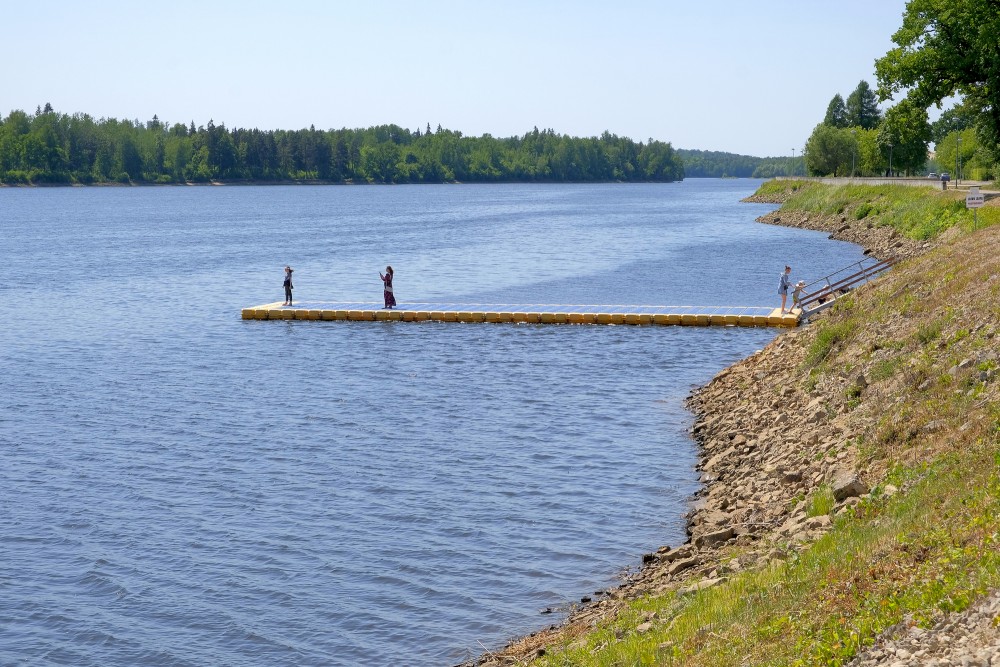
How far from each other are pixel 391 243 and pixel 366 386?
6682 centimetres

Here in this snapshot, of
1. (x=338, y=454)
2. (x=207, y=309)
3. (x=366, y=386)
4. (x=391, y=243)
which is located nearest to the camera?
(x=338, y=454)

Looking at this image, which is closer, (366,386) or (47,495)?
(47,495)

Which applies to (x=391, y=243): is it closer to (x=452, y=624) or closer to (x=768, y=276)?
(x=768, y=276)

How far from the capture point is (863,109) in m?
177

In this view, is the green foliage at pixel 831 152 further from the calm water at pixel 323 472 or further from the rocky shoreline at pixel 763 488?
the rocky shoreline at pixel 763 488

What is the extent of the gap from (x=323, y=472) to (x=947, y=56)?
45.1 meters

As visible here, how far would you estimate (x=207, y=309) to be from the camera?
55562 mm

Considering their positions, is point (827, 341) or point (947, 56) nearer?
point (827, 341)

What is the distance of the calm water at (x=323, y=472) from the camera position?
56.4 feet

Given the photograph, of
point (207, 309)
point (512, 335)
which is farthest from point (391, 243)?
point (512, 335)

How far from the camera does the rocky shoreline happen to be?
49.0ft

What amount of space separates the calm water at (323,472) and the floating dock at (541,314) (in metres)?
0.71

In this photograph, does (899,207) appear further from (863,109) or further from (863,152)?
(863,109)

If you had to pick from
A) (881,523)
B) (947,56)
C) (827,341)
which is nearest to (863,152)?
(947,56)
